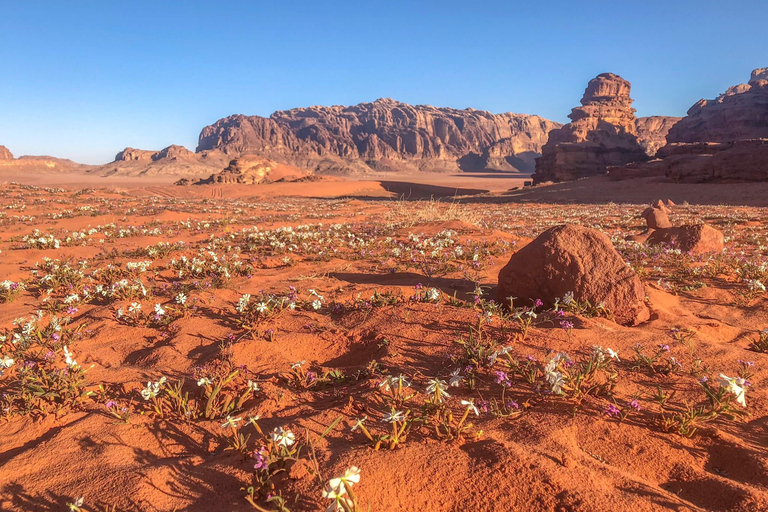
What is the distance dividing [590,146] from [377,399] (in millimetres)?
63831

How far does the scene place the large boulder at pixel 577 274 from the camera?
4.13 m

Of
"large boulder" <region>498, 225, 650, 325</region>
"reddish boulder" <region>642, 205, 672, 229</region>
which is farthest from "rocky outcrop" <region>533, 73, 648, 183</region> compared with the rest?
"large boulder" <region>498, 225, 650, 325</region>

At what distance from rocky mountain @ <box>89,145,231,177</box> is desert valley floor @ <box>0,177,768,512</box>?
361 ft

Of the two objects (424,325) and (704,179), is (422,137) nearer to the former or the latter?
(704,179)

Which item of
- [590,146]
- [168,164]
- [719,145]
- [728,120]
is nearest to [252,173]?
[590,146]

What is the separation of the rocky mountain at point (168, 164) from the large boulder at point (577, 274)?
364 ft

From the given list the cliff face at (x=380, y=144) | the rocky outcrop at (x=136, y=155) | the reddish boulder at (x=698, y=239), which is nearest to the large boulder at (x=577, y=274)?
the reddish boulder at (x=698, y=239)

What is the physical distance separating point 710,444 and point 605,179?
154 feet

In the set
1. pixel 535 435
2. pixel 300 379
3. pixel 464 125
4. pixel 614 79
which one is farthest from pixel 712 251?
pixel 464 125

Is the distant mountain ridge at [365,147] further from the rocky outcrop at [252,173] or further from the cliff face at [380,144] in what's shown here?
the rocky outcrop at [252,173]

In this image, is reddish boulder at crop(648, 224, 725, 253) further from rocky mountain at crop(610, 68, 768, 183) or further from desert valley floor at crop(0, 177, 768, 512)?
rocky mountain at crop(610, 68, 768, 183)

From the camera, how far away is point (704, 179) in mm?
34156

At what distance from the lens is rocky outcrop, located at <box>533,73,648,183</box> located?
186ft

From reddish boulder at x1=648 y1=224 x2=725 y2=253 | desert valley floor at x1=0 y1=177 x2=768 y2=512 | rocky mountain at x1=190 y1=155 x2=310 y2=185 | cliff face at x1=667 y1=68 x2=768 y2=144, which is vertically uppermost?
cliff face at x1=667 y1=68 x2=768 y2=144
